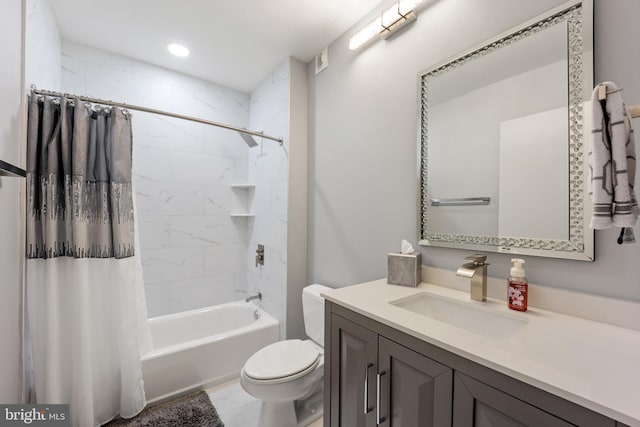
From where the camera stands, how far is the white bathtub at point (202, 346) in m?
1.74

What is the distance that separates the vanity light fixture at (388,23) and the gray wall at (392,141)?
5cm

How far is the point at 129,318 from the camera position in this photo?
155 centimetres

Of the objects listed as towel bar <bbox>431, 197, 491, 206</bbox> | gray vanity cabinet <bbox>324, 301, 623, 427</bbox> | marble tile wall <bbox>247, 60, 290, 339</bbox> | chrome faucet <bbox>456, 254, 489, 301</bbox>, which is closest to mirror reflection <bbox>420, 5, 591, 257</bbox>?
towel bar <bbox>431, 197, 491, 206</bbox>

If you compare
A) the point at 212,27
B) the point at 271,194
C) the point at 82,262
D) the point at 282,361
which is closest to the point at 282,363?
the point at 282,361

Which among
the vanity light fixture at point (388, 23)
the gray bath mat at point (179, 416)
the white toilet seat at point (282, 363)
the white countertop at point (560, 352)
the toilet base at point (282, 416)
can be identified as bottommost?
the gray bath mat at point (179, 416)

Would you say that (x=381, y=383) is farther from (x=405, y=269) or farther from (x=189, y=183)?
(x=189, y=183)

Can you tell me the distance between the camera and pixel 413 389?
782mm

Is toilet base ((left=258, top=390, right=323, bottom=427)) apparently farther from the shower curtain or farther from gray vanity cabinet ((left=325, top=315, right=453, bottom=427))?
the shower curtain

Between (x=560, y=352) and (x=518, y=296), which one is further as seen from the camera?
(x=518, y=296)

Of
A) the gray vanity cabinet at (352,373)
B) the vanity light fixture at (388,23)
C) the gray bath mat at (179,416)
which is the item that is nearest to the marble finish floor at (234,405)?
the gray bath mat at (179,416)

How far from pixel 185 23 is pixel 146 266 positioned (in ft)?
6.28

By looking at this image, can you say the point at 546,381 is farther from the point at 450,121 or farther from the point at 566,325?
the point at 450,121

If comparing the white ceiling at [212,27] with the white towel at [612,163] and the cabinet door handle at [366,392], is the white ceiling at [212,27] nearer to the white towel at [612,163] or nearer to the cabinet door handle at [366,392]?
the white towel at [612,163]

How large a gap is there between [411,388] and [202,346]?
1612mm
